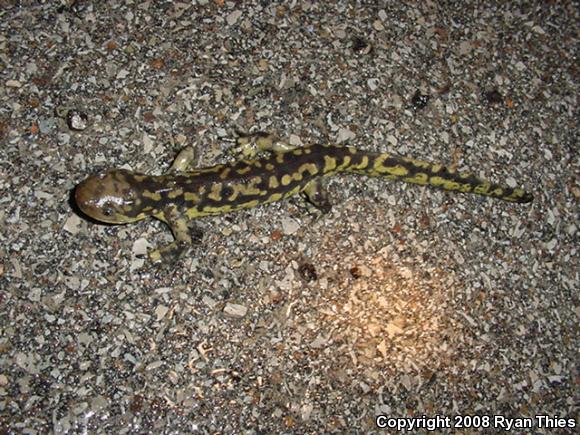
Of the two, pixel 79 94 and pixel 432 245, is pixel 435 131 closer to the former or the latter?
pixel 432 245

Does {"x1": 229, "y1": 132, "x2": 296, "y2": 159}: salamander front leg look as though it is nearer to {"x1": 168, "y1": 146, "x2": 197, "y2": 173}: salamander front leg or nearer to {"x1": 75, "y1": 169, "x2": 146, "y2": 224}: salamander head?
{"x1": 168, "y1": 146, "x2": 197, "y2": 173}: salamander front leg

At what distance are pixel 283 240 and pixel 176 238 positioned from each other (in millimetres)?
509

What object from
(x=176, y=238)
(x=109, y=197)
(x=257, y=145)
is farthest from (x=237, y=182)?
(x=109, y=197)

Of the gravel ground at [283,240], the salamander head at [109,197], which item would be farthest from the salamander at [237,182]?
the gravel ground at [283,240]

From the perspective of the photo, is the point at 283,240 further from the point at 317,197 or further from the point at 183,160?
the point at 183,160

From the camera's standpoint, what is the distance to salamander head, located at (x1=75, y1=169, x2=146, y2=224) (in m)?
2.54

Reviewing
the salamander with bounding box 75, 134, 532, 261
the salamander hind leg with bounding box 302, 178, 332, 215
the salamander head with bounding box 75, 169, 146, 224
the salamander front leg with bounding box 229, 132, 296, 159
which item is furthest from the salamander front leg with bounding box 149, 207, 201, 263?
the salamander hind leg with bounding box 302, 178, 332, 215

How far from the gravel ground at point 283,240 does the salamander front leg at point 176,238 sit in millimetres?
61

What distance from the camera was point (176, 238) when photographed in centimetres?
268

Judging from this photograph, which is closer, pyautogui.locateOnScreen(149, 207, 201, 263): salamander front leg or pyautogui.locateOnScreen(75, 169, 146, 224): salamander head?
pyautogui.locateOnScreen(75, 169, 146, 224): salamander head

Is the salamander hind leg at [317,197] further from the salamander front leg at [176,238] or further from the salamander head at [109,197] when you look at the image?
the salamander head at [109,197]

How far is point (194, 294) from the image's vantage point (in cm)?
266

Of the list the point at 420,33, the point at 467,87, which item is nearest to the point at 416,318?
the point at 467,87

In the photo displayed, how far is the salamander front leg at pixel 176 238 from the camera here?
2658 mm
